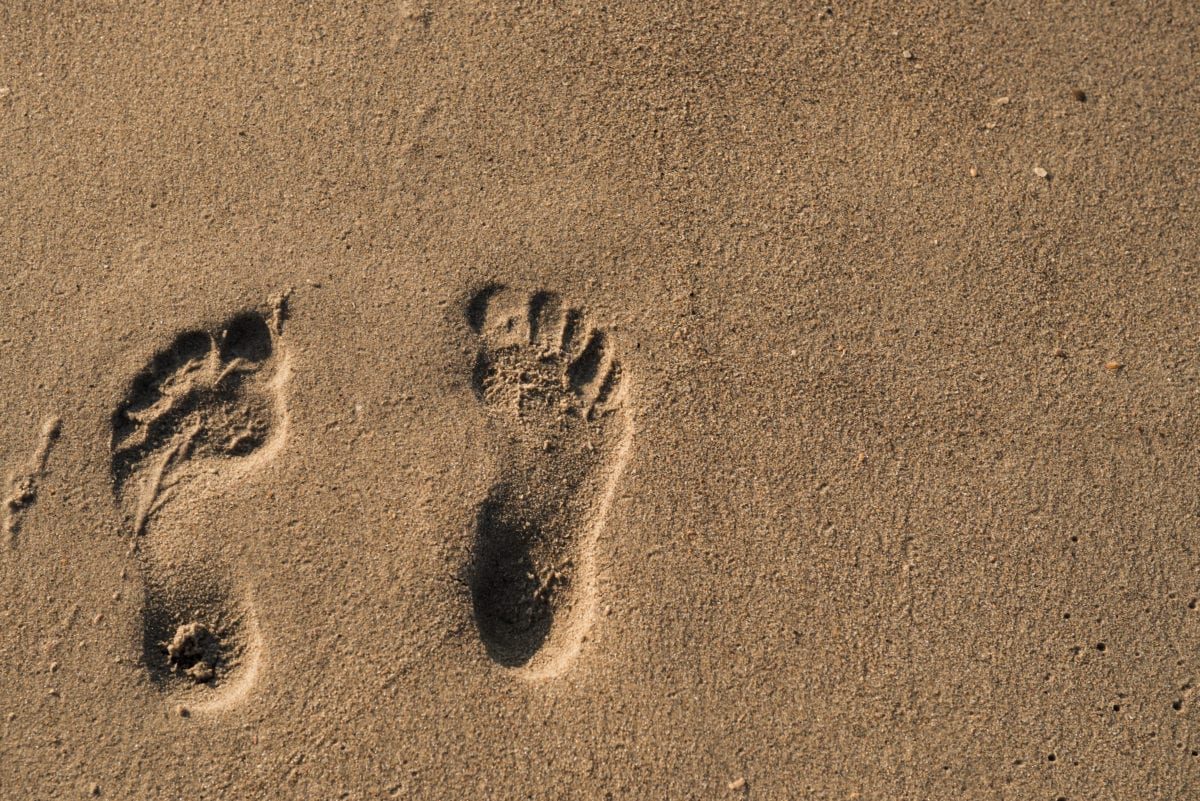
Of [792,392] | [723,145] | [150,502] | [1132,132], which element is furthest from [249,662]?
[1132,132]

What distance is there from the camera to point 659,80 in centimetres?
200

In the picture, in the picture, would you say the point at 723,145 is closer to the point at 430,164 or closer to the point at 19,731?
the point at 430,164

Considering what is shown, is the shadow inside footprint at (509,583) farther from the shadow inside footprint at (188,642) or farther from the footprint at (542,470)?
the shadow inside footprint at (188,642)

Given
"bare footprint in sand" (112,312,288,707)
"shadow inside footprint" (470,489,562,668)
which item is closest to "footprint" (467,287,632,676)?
"shadow inside footprint" (470,489,562,668)

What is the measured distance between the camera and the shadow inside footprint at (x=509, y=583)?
1.83 m

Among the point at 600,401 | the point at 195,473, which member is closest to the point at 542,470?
the point at 600,401

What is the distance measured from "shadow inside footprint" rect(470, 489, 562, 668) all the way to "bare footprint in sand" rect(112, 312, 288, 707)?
475 millimetres

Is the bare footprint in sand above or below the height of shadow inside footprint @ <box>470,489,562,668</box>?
above

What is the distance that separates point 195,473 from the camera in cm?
187

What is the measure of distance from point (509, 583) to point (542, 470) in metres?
0.25

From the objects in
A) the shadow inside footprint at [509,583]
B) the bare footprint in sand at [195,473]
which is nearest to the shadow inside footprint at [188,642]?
the bare footprint in sand at [195,473]

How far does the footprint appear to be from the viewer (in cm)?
184

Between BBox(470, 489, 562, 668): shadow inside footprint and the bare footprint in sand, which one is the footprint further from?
the bare footprint in sand

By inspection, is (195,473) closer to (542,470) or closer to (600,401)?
(542,470)
